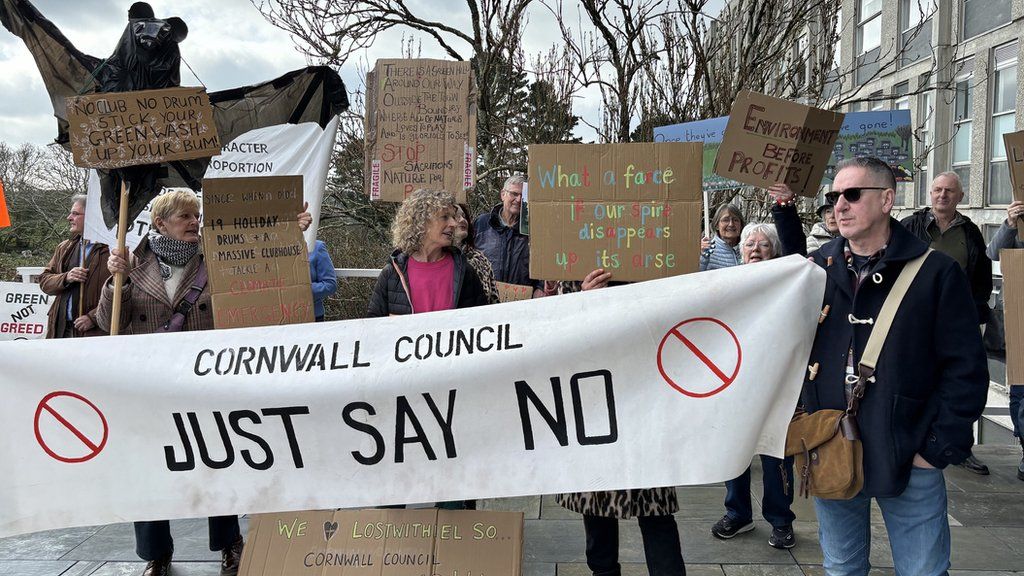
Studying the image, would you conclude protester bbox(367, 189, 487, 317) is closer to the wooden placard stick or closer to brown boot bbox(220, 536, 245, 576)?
the wooden placard stick

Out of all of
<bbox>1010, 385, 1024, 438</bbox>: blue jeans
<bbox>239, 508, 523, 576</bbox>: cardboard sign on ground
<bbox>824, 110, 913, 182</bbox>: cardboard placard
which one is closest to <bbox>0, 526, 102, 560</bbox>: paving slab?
<bbox>239, 508, 523, 576</bbox>: cardboard sign on ground

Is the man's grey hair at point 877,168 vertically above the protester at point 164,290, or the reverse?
the man's grey hair at point 877,168

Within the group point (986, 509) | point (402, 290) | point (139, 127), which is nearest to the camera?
point (139, 127)

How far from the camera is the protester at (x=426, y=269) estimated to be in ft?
11.5

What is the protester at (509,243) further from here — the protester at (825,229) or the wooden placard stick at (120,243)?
the wooden placard stick at (120,243)

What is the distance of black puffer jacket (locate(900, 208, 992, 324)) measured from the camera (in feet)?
16.8

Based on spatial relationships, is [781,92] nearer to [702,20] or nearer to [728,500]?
[702,20]

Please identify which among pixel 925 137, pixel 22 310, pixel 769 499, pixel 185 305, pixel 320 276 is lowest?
pixel 769 499

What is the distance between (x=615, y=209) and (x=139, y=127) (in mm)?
2052

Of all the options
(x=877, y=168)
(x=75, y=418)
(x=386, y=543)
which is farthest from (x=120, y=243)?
(x=877, y=168)

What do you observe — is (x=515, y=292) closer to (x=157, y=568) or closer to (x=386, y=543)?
(x=386, y=543)

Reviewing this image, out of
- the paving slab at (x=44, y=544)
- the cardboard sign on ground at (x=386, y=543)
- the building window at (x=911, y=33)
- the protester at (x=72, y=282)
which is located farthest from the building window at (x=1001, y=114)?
the paving slab at (x=44, y=544)

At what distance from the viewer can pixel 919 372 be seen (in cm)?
246

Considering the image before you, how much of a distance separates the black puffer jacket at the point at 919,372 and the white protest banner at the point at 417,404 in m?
0.26
